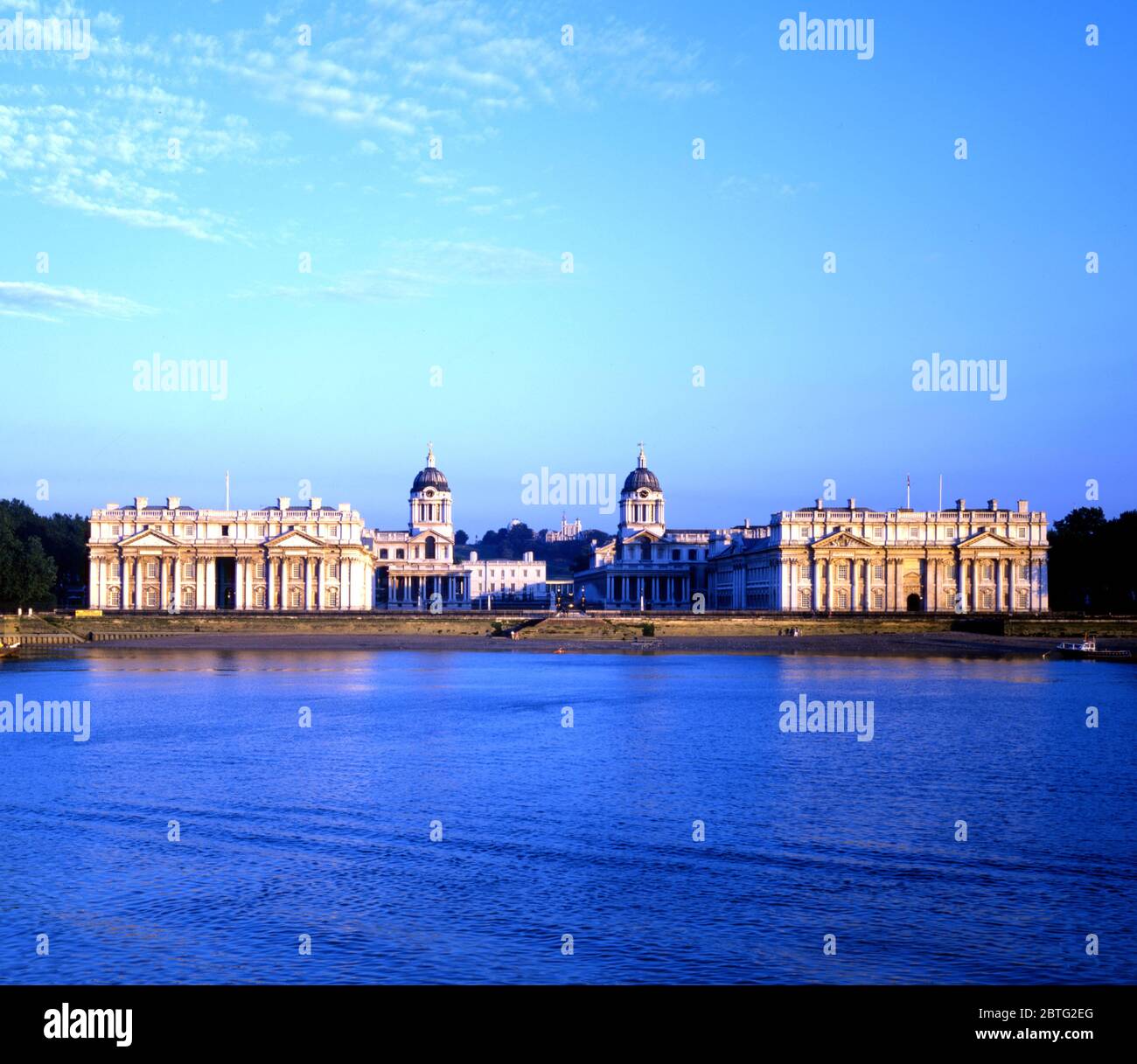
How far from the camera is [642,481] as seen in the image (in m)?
173

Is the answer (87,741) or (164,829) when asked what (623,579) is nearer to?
(87,741)

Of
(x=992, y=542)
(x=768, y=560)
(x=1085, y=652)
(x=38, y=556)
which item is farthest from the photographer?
(x=768, y=560)

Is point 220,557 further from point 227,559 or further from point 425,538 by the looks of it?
point 425,538

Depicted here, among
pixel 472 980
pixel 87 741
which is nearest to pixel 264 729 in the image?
pixel 87 741

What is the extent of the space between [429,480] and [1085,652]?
102152 mm

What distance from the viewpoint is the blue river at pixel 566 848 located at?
17.7 m

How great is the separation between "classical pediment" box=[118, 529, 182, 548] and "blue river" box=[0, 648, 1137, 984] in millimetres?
80859

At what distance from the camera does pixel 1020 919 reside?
63.4 feet

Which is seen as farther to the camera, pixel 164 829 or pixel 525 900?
Result: pixel 164 829

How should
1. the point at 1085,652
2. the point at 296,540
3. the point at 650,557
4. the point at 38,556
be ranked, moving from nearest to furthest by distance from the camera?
the point at 1085,652
the point at 38,556
the point at 296,540
the point at 650,557

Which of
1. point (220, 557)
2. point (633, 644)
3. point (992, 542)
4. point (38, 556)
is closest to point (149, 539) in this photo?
point (220, 557)

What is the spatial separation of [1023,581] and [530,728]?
310 feet

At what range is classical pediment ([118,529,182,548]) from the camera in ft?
412

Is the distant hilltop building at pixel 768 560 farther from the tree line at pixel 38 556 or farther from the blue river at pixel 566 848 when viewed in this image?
the blue river at pixel 566 848
